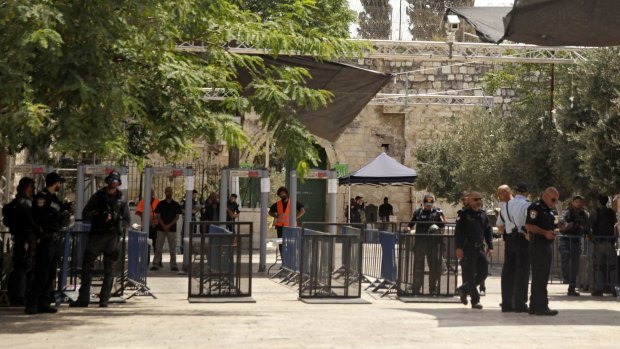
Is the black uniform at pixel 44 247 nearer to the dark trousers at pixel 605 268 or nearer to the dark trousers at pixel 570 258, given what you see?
the dark trousers at pixel 570 258

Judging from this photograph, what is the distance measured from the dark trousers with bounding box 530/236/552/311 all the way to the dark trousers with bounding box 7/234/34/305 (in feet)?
19.4

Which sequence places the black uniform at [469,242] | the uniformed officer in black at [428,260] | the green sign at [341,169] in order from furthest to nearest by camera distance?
the green sign at [341,169] < the uniformed officer in black at [428,260] < the black uniform at [469,242]

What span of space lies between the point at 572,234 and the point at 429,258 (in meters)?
3.85

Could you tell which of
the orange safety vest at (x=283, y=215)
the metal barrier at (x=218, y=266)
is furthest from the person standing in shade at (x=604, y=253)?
the orange safety vest at (x=283, y=215)

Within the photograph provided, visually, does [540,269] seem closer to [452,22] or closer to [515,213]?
[515,213]

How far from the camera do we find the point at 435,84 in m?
40.7

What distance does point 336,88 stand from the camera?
21031 mm

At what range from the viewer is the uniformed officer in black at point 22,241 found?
1303cm

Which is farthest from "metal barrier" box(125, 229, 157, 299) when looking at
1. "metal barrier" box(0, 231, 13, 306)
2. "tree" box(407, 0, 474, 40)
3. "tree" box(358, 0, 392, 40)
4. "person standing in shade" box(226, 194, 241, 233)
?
"tree" box(407, 0, 474, 40)

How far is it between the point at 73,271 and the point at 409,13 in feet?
176

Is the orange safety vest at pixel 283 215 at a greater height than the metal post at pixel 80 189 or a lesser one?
lesser

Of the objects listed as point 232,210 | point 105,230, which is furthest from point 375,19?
point 105,230

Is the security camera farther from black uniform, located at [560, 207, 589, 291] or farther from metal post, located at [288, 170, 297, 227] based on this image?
metal post, located at [288, 170, 297, 227]

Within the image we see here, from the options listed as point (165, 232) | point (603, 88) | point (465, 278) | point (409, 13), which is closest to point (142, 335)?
point (465, 278)
